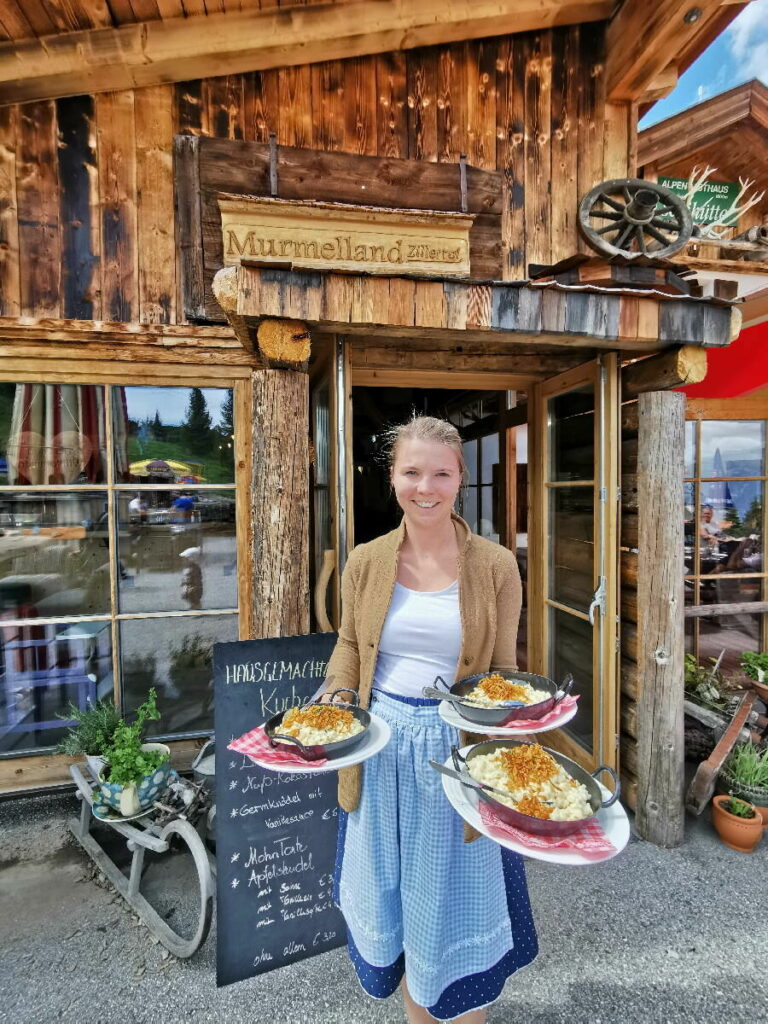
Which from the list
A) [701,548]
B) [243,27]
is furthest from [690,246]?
[243,27]

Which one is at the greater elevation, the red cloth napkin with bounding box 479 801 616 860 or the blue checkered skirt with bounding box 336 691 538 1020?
the red cloth napkin with bounding box 479 801 616 860

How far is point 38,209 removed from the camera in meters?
2.96

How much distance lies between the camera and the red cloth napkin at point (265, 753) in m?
1.40

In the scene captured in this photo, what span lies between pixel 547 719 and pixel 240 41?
4.10 m

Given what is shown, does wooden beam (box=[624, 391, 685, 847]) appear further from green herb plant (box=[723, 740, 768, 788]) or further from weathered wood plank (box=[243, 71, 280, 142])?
weathered wood plank (box=[243, 71, 280, 142])

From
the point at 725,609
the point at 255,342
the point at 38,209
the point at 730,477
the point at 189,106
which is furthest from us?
the point at 730,477

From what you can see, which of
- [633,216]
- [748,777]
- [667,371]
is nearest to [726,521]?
[748,777]

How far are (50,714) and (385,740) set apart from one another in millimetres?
2993

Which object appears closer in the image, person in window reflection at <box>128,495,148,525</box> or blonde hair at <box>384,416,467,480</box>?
blonde hair at <box>384,416,467,480</box>

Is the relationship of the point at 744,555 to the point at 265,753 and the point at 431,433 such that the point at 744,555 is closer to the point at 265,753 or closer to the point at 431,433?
the point at 431,433

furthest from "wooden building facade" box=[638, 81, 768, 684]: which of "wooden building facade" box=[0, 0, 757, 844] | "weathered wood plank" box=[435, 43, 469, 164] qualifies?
"weathered wood plank" box=[435, 43, 469, 164]

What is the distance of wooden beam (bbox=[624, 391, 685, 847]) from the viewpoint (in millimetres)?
2699

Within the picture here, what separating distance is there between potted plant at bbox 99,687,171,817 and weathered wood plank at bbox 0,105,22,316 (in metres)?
2.71

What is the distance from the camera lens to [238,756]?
2076 millimetres
